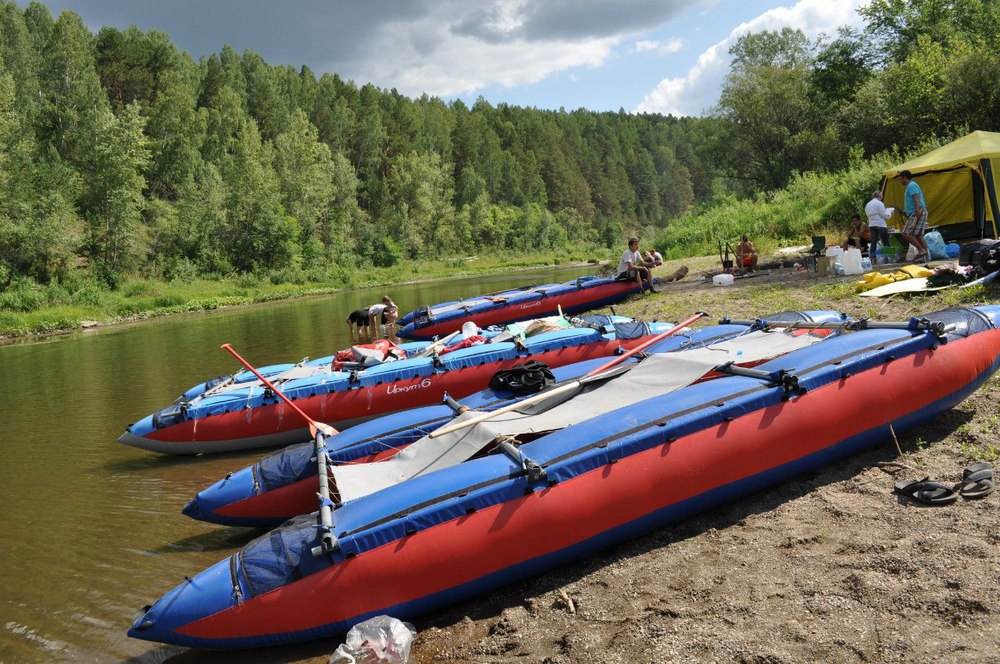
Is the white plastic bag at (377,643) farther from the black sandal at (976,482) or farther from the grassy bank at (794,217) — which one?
the grassy bank at (794,217)

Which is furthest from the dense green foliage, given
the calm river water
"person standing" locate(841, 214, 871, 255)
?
"person standing" locate(841, 214, 871, 255)

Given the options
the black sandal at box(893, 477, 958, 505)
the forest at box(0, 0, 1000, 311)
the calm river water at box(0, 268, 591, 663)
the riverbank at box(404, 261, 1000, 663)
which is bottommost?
the calm river water at box(0, 268, 591, 663)

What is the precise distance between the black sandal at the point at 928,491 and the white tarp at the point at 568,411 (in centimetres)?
181

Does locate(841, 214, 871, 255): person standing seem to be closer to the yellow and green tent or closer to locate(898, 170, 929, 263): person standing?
the yellow and green tent

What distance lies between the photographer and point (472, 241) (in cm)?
7162

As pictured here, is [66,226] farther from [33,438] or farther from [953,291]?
[953,291]

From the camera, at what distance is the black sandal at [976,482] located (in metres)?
4.77

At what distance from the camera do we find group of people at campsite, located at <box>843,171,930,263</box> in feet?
41.5

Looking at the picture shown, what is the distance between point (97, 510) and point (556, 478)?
18.2ft

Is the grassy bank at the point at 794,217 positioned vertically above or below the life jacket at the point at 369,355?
above

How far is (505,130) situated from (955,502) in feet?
307

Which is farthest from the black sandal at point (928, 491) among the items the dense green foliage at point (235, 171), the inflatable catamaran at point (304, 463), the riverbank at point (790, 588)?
the dense green foliage at point (235, 171)

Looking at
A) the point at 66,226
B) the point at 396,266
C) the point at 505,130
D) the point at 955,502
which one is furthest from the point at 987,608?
the point at 505,130

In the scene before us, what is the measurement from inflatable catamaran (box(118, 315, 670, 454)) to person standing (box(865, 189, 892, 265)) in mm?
6338
